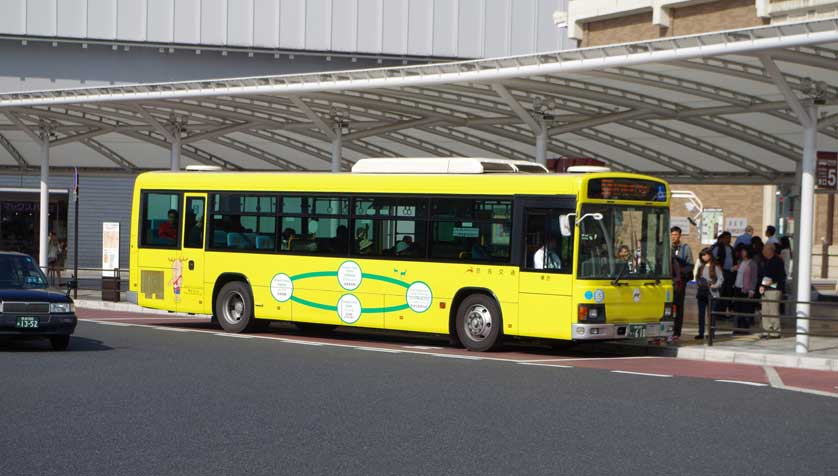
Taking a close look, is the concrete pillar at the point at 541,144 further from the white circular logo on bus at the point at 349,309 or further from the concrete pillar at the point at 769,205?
the concrete pillar at the point at 769,205

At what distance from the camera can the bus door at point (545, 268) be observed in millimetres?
17953

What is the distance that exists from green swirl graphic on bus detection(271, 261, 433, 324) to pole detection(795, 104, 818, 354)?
582 centimetres

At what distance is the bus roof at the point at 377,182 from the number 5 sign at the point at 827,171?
103 inches

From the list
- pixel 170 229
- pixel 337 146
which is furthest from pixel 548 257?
pixel 337 146

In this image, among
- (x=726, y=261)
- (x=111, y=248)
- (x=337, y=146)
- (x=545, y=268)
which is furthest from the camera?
(x=111, y=248)

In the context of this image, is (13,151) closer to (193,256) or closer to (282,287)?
(193,256)

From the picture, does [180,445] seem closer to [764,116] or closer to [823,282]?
[764,116]

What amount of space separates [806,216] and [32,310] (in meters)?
11.8

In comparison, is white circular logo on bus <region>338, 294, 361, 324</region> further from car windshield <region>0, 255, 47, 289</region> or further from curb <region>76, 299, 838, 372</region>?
car windshield <region>0, 255, 47, 289</region>

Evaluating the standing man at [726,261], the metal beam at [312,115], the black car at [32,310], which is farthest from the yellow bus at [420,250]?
the black car at [32,310]

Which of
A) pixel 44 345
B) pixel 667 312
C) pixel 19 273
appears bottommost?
pixel 44 345

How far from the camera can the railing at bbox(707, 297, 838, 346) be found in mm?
18753

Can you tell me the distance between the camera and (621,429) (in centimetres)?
1088

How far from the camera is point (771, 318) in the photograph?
2117cm
